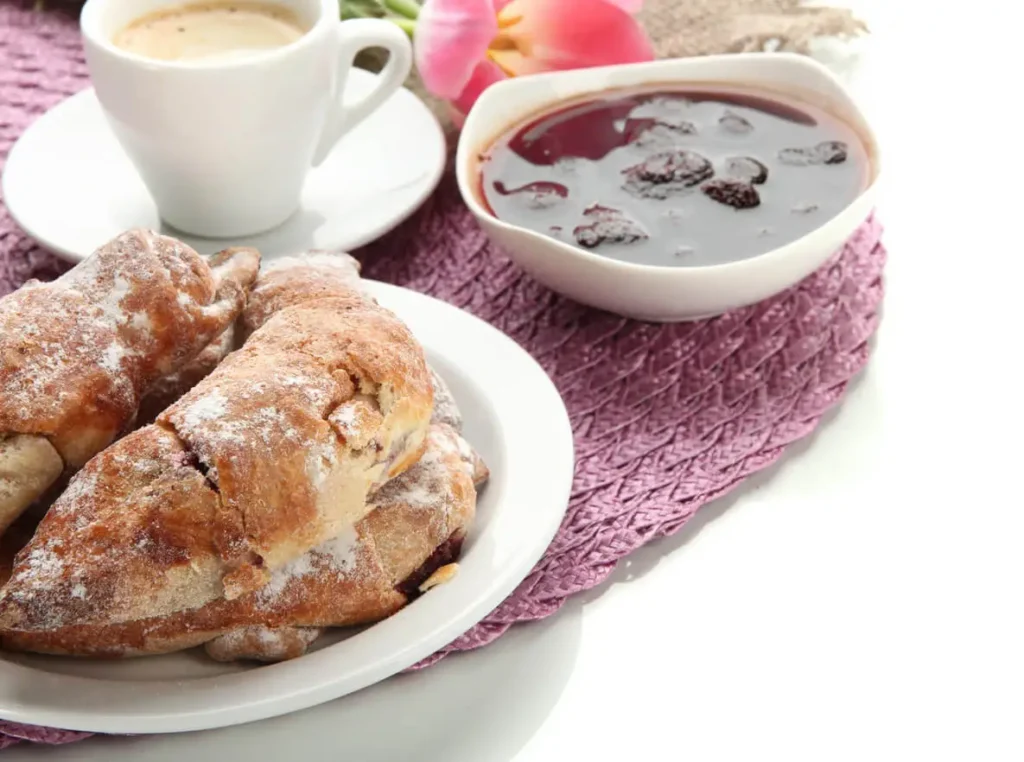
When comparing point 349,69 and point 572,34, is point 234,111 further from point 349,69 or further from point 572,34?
point 572,34

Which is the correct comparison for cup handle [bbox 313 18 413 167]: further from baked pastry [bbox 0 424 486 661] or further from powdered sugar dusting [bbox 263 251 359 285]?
baked pastry [bbox 0 424 486 661]

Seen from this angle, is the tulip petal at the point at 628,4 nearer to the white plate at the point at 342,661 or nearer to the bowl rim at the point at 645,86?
the bowl rim at the point at 645,86

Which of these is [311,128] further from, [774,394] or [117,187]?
[774,394]

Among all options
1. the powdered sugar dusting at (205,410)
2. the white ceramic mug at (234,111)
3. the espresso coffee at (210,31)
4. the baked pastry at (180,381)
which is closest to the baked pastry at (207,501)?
the powdered sugar dusting at (205,410)

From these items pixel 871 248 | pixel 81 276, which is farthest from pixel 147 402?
pixel 871 248

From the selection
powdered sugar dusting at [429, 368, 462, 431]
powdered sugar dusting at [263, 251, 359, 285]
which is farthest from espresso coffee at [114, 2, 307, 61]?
powdered sugar dusting at [429, 368, 462, 431]
